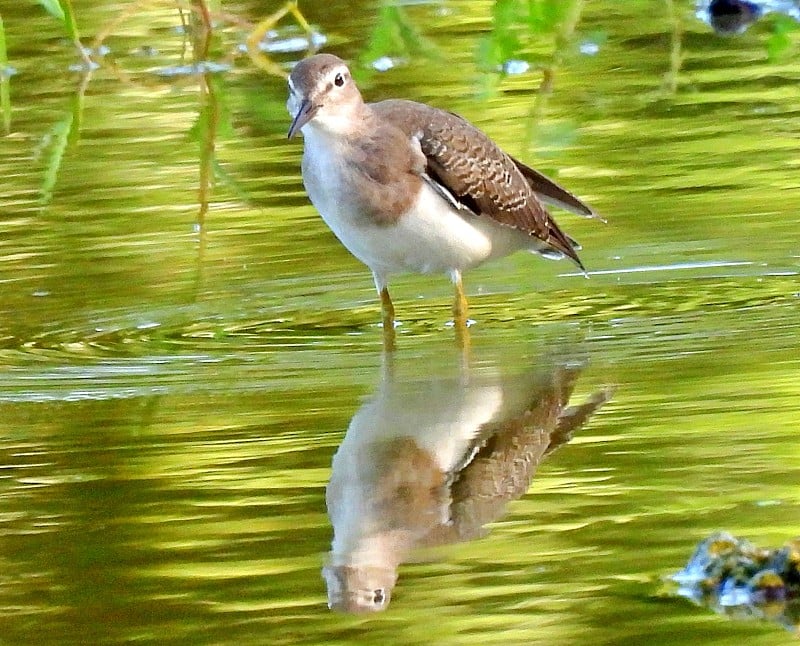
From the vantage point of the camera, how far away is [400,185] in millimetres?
8094

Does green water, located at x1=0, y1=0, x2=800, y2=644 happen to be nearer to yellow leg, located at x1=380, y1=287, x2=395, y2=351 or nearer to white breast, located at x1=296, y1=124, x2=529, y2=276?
yellow leg, located at x1=380, y1=287, x2=395, y2=351

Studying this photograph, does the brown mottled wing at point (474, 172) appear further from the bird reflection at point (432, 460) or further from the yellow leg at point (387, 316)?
the bird reflection at point (432, 460)

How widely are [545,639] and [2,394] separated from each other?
3.21 metres

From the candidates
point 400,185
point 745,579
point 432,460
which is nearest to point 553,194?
point 400,185

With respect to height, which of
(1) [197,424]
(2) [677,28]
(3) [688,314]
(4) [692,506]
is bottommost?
(2) [677,28]

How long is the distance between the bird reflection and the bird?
34.9 inches

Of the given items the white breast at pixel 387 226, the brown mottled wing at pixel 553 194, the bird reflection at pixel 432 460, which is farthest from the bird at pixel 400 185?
the bird reflection at pixel 432 460

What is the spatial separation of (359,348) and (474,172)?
38.7 inches

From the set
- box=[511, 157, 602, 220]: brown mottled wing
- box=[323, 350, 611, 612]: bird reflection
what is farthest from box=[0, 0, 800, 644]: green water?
box=[511, 157, 602, 220]: brown mottled wing

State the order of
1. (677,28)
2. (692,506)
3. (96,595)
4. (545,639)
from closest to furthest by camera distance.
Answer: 1. (545,639)
2. (96,595)
3. (692,506)
4. (677,28)

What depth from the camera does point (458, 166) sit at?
8.27 m

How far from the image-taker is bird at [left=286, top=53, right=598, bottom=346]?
26.4 ft

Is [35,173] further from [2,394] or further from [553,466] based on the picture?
[553,466]

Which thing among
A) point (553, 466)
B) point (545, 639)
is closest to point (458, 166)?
point (553, 466)
